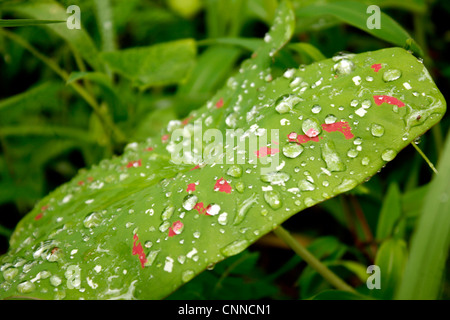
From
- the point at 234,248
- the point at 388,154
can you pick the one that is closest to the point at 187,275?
the point at 234,248

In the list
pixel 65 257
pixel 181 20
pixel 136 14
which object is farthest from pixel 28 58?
pixel 65 257

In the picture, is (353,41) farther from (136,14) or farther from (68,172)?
(68,172)

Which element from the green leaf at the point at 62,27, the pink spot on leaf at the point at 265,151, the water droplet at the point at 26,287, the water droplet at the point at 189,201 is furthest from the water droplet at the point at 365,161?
the green leaf at the point at 62,27

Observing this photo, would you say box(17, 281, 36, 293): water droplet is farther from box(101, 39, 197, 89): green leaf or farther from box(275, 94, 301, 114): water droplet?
box(101, 39, 197, 89): green leaf

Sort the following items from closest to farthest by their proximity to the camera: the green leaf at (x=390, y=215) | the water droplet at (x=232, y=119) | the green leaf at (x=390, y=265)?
the water droplet at (x=232, y=119), the green leaf at (x=390, y=265), the green leaf at (x=390, y=215)

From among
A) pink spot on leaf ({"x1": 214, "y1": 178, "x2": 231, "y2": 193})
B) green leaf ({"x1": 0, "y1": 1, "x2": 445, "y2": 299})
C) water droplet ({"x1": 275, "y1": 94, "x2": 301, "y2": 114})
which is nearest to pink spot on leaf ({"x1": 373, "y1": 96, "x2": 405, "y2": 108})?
green leaf ({"x1": 0, "y1": 1, "x2": 445, "y2": 299})

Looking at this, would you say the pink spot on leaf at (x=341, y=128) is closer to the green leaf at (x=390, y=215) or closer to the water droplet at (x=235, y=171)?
the water droplet at (x=235, y=171)
